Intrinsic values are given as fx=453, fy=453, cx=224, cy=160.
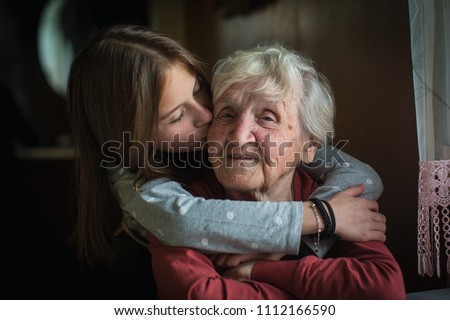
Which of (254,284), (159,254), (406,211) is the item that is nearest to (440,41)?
(406,211)

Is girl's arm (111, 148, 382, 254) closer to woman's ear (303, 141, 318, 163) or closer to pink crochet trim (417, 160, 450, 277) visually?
woman's ear (303, 141, 318, 163)

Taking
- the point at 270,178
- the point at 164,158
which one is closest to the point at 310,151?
the point at 270,178

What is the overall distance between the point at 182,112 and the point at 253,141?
194mm

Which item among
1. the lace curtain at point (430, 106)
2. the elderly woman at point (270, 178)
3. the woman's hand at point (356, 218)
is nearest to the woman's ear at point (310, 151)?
the elderly woman at point (270, 178)

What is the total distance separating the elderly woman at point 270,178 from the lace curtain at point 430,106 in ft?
0.42

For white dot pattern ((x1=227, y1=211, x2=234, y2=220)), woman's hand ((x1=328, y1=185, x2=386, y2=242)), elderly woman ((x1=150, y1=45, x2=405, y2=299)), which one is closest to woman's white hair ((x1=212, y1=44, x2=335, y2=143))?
elderly woman ((x1=150, y1=45, x2=405, y2=299))

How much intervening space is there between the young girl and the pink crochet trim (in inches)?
4.2

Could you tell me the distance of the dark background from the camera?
→ 115 cm

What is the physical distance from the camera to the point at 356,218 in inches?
40.9

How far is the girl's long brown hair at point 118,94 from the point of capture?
3.50ft

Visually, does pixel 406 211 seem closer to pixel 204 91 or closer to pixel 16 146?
pixel 204 91

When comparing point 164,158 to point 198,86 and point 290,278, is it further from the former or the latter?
point 290,278
